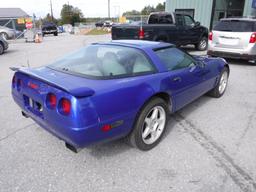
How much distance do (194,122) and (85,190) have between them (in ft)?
7.42

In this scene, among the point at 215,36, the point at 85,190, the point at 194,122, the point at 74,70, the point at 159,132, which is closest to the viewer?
the point at 85,190

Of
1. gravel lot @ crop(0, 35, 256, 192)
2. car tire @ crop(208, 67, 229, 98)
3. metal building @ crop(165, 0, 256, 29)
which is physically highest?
metal building @ crop(165, 0, 256, 29)

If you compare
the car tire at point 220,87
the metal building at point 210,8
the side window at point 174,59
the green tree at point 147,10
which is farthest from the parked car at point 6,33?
the green tree at point 147,10

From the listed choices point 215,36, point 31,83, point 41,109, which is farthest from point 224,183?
point 215,36

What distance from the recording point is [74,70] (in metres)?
2.95

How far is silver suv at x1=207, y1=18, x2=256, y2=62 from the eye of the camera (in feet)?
25.9

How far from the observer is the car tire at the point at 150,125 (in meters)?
2.85

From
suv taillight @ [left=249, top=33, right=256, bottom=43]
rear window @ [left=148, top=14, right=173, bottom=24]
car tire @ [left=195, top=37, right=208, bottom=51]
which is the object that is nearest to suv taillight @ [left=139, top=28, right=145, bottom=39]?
rear window @ [left=148, top=14, right=173, bottom=24]

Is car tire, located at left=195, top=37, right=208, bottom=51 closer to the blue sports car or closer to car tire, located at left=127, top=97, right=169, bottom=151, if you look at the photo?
the blue sports car

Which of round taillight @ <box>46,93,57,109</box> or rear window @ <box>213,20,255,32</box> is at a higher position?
rear window @ <box>213,20,255,32</box>

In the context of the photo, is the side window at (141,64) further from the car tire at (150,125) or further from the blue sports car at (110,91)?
the car tire at (150,125)

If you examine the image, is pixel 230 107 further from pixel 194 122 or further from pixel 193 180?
pixel 193 180

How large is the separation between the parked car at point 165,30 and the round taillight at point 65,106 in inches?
307

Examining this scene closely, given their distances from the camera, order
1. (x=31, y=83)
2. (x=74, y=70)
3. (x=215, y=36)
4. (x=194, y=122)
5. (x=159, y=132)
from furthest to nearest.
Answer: (x=215, y=36) → (x=194, y=122) → (x=159, y=132) → (x=74, y=70) → (x=31, y=83)
